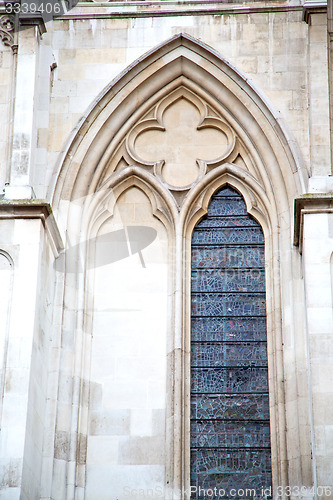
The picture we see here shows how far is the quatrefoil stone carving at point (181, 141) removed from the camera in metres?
16.3

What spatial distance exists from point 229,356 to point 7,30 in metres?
5.38

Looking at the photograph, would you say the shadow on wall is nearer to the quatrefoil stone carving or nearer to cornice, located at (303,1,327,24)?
the quatrefoil stone carving

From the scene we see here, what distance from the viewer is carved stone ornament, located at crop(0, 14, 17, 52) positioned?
53.3 feet

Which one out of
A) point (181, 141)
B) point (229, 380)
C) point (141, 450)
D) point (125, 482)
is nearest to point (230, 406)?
point (229, 380)

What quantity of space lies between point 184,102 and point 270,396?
449 cm

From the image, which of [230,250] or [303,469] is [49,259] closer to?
[230,250]

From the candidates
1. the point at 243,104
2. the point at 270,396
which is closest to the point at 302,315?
the point at 270,396

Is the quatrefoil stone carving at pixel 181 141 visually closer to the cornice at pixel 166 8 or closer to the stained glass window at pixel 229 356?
the stained glass window at pixel 229 356

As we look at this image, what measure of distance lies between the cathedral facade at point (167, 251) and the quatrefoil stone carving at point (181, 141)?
0.03m

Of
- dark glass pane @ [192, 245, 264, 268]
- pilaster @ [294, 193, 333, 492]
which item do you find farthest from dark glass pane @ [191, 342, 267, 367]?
pilaster @ [294, 193, 333, 492]

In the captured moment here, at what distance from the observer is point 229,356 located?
15.2 meters

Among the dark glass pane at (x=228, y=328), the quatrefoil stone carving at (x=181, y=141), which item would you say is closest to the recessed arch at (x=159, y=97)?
the quatrefoil stone carving at (x=181, y=141)

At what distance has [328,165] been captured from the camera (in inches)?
597

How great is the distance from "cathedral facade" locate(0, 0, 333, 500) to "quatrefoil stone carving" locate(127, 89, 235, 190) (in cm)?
3
